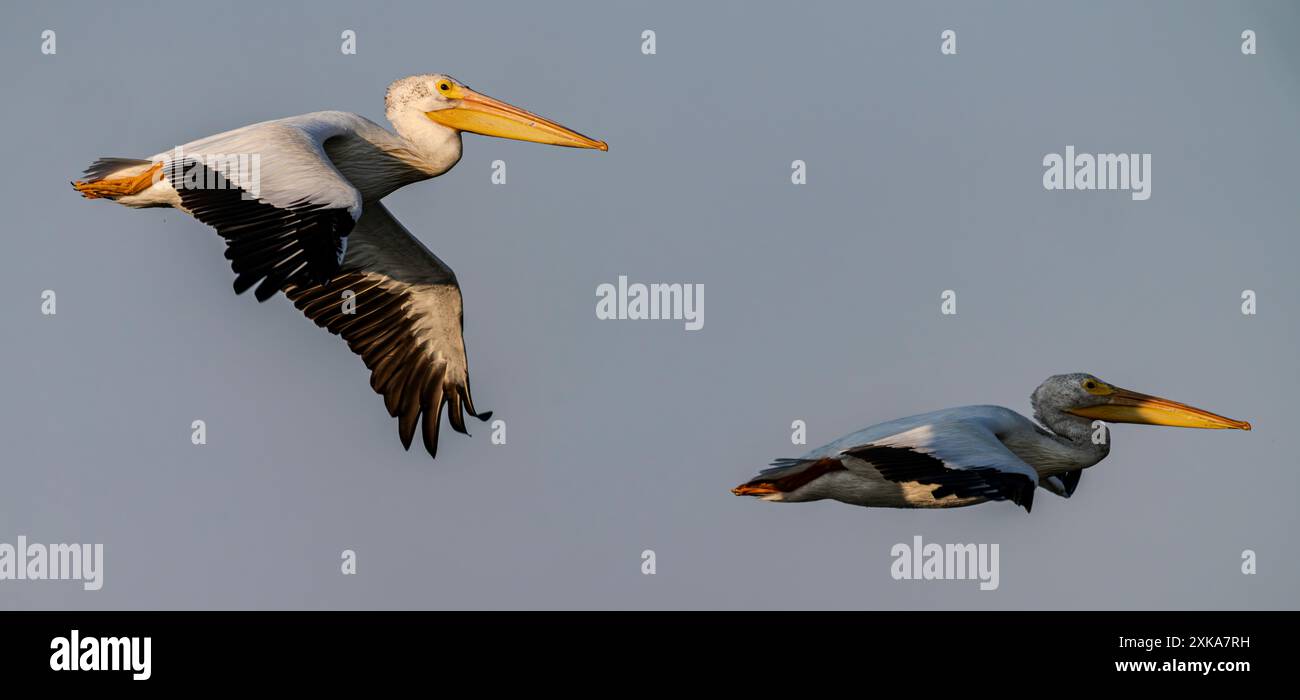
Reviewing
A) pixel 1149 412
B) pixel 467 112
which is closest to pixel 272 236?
pixel 467 112

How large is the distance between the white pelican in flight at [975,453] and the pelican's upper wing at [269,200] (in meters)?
3.51

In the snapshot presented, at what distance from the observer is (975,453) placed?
35.0ft

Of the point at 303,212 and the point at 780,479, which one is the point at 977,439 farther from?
the point at 303,212

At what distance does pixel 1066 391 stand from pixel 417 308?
179 inches

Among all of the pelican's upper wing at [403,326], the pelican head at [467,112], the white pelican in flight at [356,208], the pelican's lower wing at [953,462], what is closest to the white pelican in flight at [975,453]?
the pelican's lower wing at [953,462]

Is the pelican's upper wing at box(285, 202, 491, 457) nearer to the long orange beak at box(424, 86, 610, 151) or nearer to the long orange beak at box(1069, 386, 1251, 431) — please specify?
the long orange beak at box(424, 86, 610, 151)

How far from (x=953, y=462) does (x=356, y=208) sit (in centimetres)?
370

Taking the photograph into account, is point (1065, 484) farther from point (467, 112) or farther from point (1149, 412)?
point (467, 112)

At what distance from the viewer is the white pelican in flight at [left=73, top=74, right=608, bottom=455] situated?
9.31 metres

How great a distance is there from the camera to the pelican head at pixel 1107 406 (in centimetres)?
1283

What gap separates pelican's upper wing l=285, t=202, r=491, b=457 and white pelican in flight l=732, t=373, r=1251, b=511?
2.02m

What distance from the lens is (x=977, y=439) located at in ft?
36.0

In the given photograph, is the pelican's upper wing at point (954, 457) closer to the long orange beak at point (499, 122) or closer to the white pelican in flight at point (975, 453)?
the white pelican in flight at point (975, 453)
